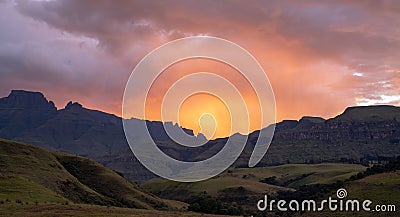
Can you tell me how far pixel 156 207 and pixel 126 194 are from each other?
10714 millimetres

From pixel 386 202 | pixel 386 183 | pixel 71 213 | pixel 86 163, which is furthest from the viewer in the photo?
pixel 86 163

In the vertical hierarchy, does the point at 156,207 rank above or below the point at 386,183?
below

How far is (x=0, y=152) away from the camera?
109 metres

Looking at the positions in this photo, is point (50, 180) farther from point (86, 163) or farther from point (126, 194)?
point (86, 163)

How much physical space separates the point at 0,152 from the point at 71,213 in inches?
2408

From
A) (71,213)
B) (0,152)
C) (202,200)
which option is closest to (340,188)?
(202,200)

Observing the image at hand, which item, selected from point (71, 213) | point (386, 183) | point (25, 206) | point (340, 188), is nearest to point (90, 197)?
point (25, 206)

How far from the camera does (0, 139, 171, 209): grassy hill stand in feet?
266

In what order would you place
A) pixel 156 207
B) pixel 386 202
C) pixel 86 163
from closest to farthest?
pixel 386 202 < pixel 156 207 < pixel 86 163

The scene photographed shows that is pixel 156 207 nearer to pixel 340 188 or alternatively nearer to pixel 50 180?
pixel 50 180

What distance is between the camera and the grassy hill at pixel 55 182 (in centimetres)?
8094

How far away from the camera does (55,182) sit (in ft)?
335

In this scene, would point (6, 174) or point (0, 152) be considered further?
point (0, 152)

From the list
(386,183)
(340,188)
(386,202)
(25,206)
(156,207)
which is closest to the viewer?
(25,206)
